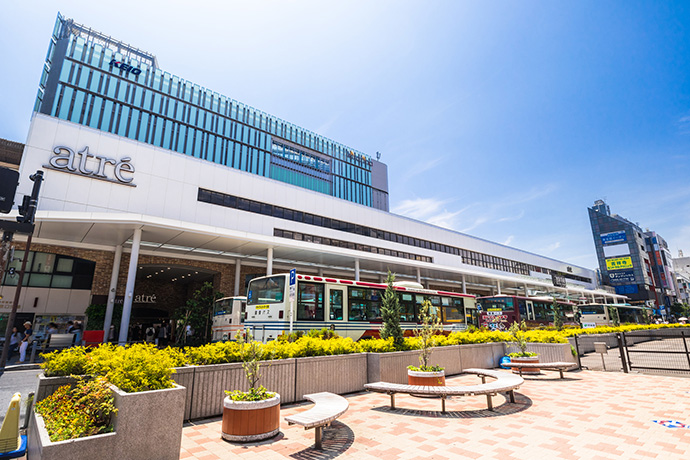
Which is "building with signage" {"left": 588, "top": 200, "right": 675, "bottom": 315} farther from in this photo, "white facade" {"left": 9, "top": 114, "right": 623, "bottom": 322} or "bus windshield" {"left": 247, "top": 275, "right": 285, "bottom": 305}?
"bus windshield" {"left": 247, "top": 275, "right": 285, "bottom": 305}

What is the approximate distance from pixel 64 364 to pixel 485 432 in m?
6.46

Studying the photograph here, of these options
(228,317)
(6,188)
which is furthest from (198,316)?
(6,188)

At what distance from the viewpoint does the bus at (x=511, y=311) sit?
23.5m

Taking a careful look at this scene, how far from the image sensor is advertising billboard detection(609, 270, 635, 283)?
77.4 metres

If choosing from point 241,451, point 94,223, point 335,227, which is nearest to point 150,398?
point 241,451

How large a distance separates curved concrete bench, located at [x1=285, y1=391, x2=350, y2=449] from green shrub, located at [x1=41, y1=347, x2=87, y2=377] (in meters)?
3.19

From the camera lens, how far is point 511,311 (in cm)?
2348

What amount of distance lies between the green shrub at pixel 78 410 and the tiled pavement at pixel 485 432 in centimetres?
123

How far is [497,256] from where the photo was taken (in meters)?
48.4

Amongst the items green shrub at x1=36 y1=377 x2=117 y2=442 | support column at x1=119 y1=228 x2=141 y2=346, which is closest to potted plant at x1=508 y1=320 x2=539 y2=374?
green shrub at x1=36 y1=377 x2=117 y2=442

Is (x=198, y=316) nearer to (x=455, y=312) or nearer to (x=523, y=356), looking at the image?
(x=455, y=312)

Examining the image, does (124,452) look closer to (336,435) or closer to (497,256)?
(336,435)

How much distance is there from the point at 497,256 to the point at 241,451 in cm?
4951

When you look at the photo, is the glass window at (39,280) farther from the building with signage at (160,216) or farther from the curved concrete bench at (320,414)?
the curved concrete bench at (320,414)
